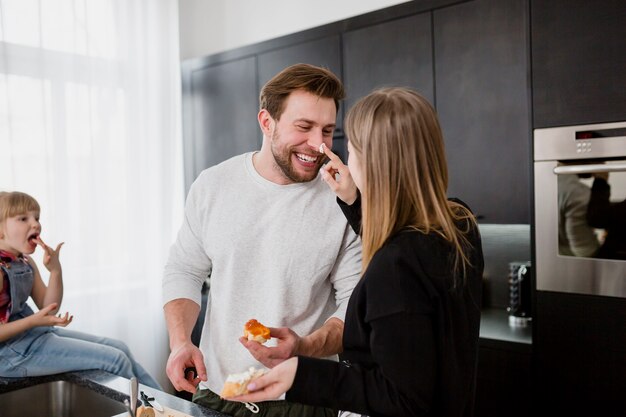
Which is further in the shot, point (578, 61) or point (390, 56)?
point (390, 56)

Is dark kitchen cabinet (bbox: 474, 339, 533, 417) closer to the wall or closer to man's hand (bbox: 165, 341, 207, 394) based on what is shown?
man's hand (bbox: 165, 341, 207, 394)

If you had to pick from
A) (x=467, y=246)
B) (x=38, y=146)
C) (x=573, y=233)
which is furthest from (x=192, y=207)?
(x=38, y=146)

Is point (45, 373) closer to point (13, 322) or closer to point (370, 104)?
point (13, 322)

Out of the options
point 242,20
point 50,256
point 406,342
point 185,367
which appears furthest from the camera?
point 242,20

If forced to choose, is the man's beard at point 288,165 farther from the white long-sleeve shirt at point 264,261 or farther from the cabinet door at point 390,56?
the cabinet door at point 390,56

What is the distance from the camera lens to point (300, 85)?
5.43 ft

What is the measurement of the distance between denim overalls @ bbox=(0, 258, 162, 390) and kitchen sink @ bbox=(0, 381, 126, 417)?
167 millimetres

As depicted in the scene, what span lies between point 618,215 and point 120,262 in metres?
2.75

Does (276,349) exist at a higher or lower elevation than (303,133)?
lower

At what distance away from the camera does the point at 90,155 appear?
3436mm

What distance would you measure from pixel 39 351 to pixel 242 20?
2.70 metres

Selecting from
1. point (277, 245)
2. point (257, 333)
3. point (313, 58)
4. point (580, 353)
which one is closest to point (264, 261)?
point (277, 245)

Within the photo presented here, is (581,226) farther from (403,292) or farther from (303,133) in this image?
(403,292)

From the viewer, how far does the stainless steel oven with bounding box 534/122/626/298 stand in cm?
214
